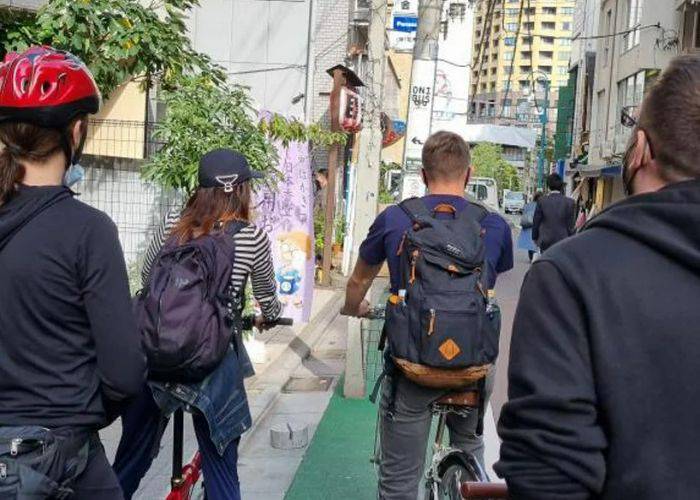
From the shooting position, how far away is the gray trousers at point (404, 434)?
353 cm

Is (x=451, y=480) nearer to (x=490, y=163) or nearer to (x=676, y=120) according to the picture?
(x=676, y=120)

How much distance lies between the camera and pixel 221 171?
342 centimetres

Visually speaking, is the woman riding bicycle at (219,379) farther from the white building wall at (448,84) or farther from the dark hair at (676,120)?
the white building wall at (448,84)

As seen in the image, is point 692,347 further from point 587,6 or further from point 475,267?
point 587,6

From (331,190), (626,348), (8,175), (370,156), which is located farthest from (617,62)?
(626,348)

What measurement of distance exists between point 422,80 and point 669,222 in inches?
263

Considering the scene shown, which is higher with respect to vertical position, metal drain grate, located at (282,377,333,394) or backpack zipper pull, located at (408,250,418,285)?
backpack zipper pull, located at (408,250,418,285)

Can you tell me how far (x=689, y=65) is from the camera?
5.14ft

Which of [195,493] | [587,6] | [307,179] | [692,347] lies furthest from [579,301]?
[587,6]

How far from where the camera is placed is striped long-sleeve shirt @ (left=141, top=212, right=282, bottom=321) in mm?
3393

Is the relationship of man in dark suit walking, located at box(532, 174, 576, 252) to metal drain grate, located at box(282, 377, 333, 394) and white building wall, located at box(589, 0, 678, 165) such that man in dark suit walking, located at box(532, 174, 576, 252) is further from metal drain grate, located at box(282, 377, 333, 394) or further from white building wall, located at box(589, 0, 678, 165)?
white building wall, located at box(589, 0, 678, 165)

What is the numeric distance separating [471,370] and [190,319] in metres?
1.13

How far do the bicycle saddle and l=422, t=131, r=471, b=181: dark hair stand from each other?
916mm

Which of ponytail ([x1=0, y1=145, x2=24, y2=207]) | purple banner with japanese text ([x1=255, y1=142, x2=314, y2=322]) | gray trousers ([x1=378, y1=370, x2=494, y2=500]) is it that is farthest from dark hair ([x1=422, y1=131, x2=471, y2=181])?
purple banner with japanese text ([x1=255, y1=142, x2=314, y2=322])
